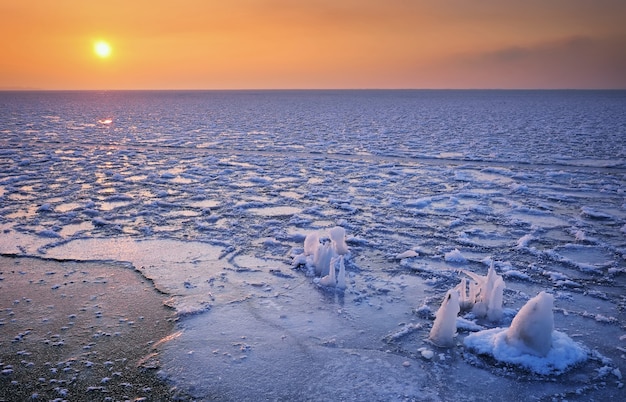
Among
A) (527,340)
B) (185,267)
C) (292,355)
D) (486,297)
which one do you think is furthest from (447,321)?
(185,267)

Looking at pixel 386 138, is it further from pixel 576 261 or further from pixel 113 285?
pixel 113 285

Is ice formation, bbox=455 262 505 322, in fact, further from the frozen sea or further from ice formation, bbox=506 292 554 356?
ice formation, bbox=506 292 554 356

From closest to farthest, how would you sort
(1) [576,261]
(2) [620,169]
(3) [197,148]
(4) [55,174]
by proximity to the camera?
(1) [576,261], (4) [55,174], (2) [620,169], (3) [197,148]

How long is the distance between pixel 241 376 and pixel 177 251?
2.23 meters

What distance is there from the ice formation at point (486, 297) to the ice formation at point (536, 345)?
0.39 meters

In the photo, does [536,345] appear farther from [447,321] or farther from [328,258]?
[328,258]

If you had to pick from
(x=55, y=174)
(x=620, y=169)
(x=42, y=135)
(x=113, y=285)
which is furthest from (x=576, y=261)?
(x=42, y=135)

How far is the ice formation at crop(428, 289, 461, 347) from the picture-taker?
2938 mm

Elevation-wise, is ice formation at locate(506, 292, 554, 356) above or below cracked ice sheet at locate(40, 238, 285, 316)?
above

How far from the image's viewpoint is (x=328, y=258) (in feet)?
13.6

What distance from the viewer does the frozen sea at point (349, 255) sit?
8.86 feet

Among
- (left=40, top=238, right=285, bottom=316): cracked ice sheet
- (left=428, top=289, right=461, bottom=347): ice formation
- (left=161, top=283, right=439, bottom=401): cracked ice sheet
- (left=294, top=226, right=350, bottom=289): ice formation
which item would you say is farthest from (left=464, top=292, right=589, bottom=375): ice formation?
(left=40, top=238, right=285, bottom=316): cracked ice sheet

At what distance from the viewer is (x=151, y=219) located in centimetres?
571

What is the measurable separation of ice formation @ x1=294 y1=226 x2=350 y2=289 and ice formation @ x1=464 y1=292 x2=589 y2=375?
1283 mm
